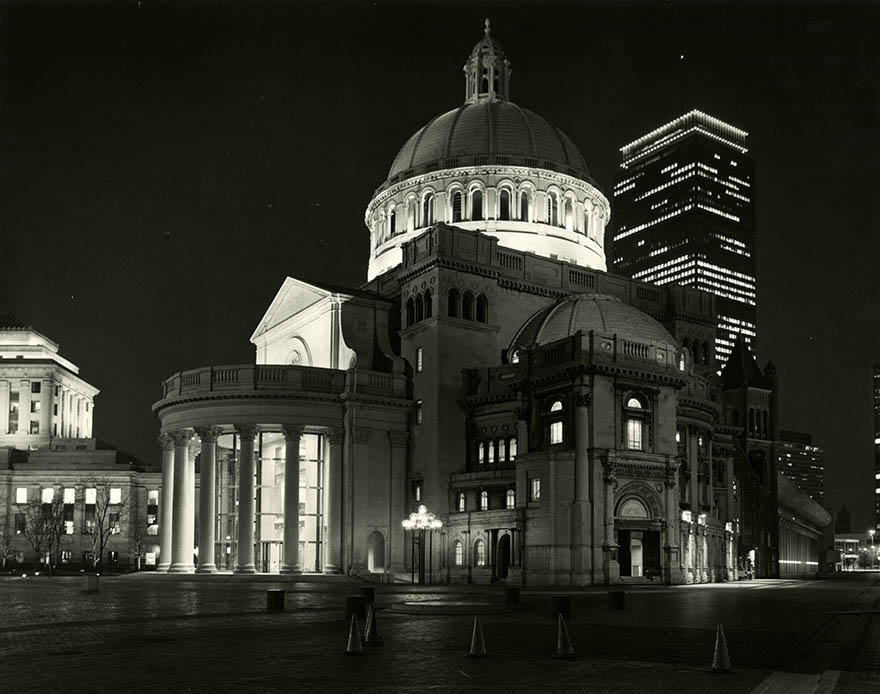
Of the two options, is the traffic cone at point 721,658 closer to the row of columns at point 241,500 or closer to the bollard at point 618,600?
the bollard at point 618,600

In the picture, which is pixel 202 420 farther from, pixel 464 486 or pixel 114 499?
pixel 114 499

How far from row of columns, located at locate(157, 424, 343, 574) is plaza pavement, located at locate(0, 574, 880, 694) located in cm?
3666

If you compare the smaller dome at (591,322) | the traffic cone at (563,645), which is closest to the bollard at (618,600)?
the traffic cone at (563,645)

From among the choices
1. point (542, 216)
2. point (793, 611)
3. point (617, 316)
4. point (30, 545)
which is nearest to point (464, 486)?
point (617, 316)

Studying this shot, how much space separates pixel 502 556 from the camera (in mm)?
83812

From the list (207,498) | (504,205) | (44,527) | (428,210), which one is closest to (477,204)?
(504,205)

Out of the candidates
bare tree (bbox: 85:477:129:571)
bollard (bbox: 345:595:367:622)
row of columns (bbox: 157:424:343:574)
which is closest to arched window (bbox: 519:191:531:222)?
row of columns (bbox: 157:424:343:574)

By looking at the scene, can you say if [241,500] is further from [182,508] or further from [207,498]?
[182,508]

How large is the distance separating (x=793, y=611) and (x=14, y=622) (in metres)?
28.8

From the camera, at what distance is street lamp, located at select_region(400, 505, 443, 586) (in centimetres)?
7407

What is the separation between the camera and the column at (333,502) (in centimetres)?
8706

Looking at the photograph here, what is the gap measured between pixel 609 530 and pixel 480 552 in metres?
12.4

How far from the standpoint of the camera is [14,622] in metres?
35.5

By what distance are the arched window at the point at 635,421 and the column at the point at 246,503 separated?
2808 cm
